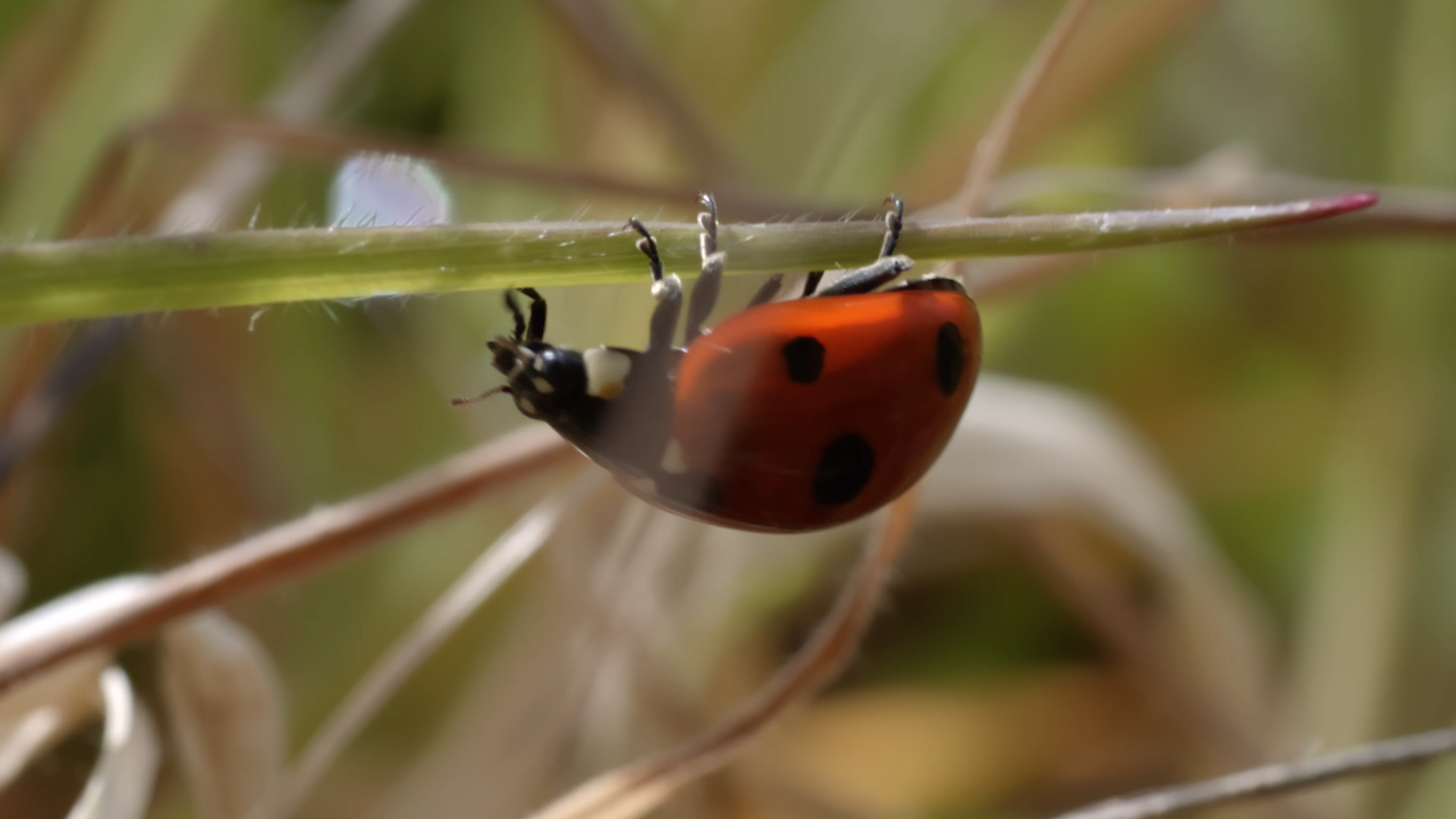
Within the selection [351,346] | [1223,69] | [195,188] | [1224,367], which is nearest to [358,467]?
[351,346]

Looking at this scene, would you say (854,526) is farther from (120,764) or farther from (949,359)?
(120,764)

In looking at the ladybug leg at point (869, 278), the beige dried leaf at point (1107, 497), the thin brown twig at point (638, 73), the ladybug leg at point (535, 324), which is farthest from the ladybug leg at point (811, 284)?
the thin brown twig at point (638, 73)

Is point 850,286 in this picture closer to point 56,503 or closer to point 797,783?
point 797,783

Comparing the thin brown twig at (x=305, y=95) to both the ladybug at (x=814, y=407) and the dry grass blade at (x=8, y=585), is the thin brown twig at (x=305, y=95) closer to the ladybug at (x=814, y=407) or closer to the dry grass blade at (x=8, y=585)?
the dry grass blade at (x=8, y=585)

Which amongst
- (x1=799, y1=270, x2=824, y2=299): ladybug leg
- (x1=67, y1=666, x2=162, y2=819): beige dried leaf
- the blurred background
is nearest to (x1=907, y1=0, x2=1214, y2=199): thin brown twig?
the blurred background

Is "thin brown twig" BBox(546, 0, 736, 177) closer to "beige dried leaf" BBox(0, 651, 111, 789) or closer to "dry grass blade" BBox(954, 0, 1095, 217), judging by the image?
"dry grass blade" BBox(954, 0, 1095, 217)

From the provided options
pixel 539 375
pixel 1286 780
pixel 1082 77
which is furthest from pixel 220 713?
pixel 1082 77
